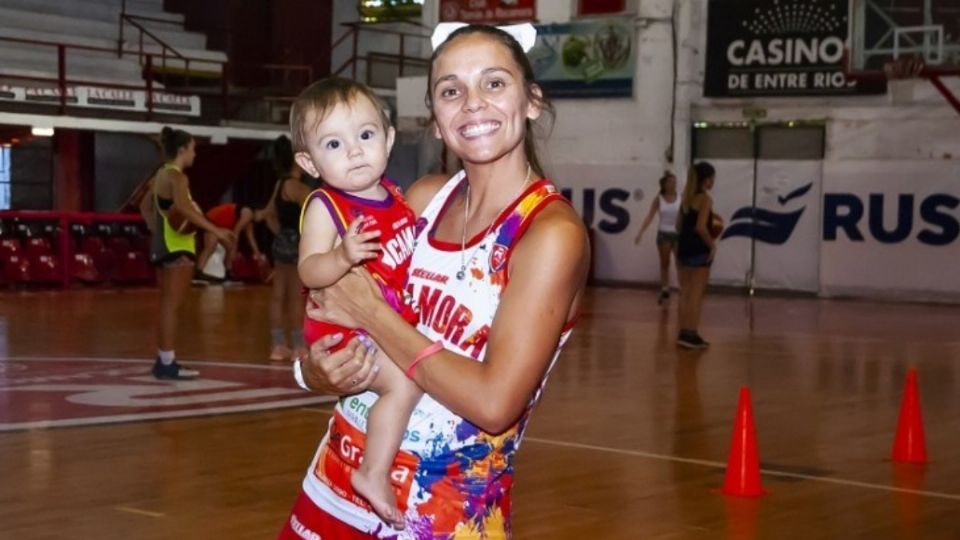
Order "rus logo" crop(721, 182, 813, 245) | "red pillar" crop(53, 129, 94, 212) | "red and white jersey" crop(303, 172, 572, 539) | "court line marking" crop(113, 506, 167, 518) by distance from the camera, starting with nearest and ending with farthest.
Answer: "red and white jersey" crop(303, 172, 572, 539)
"court line marking" crop(113, 506, 167, 518)
"rus logo" crop(721, 182, 813, 245)
"red pillar" crop(53, 129, 94, 212)

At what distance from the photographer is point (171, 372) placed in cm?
1202

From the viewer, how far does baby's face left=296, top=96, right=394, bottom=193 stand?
346 cm

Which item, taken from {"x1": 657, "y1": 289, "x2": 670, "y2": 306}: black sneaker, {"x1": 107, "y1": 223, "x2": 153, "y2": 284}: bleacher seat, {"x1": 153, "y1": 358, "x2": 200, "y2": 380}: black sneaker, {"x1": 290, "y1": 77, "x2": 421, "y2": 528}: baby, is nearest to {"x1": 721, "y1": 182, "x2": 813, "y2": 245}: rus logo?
{"x1": 657, "y1": 289, "x2": 670, "y2": 306}: black sneaker

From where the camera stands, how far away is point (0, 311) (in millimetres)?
18609

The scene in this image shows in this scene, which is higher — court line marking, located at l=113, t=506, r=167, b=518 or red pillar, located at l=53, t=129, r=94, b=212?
red pillar, located at l=53, t=129, r=94, b=212

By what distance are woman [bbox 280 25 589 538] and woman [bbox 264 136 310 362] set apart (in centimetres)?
976

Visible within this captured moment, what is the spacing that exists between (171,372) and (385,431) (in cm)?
910

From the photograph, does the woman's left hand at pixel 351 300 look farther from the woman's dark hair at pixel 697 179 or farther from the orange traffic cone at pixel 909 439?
the woman's dark hair at pixel 697 179

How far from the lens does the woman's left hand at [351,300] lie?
320 centimetres

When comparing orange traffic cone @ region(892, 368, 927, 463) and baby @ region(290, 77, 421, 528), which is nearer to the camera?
baby @ region(290, 77, 421, 528)

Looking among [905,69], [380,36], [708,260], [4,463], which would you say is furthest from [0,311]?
[380,36]

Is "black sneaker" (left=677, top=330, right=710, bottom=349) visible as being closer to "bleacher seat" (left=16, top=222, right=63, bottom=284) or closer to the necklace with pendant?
"bleacher seat" (left=16, top=222, right=63, bottom=284)

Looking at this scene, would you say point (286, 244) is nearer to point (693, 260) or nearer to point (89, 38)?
point (693, 260)

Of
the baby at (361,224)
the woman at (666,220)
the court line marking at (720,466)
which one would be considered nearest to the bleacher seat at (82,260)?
the woman at (666,220)
